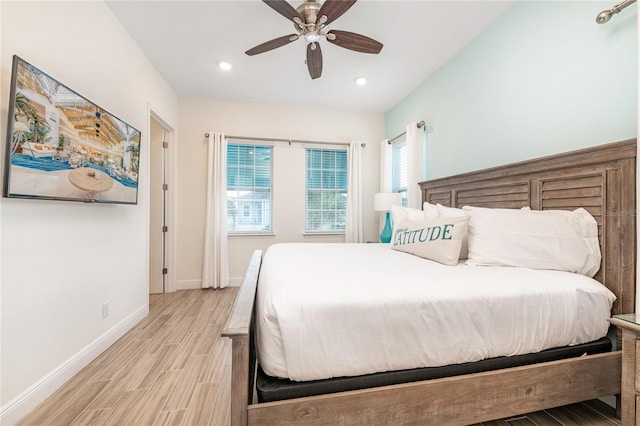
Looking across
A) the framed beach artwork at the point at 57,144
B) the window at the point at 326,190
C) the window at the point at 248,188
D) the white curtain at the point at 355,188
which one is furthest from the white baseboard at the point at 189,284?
the white curtain at the point at 355,188

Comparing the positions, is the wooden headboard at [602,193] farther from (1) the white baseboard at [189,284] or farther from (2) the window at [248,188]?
(1) the white baseboard at [189,284]

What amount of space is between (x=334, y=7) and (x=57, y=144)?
1.91 meters

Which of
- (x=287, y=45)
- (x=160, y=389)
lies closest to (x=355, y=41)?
(x=287, y=45)

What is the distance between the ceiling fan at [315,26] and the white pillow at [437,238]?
150 centimetres

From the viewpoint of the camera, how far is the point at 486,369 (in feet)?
3.85

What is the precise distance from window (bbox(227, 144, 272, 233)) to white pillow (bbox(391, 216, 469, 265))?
8.30 ft

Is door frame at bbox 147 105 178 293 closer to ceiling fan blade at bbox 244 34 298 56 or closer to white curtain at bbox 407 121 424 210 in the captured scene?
ceiling fan blade at bbox 244 34 298 56

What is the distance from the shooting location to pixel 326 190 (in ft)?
13.9

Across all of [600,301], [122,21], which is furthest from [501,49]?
[122,21]

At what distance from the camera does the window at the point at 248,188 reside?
3.97 meters

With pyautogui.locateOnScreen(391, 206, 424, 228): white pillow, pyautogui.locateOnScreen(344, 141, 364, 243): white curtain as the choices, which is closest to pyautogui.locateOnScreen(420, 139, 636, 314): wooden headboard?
pyautogui.locateOnScreen(391, 206, 424, 228): white pillow

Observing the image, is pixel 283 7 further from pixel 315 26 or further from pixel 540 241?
pixel 540 241

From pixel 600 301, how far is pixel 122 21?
12.7 feet

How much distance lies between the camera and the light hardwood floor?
1.35m
